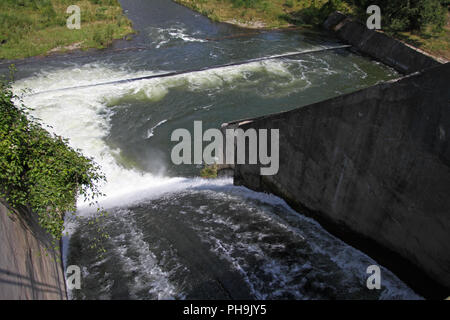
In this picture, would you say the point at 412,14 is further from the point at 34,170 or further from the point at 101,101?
the point at 34,170

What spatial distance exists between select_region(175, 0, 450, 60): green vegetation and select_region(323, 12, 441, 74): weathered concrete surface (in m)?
0.67

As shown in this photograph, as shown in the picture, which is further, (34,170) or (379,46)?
(379,46)

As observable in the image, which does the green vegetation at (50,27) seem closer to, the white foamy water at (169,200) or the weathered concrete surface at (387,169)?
the white foamy water at (169,200)

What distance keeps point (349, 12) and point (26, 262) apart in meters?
25.1

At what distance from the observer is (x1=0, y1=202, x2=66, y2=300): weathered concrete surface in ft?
13.8

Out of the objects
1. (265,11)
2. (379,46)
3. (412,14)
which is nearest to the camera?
(412,14)

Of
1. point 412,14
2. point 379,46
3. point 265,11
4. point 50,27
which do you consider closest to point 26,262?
point 379,46

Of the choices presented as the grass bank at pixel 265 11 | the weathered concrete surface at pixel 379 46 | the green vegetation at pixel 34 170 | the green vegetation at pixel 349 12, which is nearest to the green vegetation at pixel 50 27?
the grass bank at pixel 265 11

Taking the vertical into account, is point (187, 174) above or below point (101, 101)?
below

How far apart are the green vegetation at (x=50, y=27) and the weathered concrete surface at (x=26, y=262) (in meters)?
15.8

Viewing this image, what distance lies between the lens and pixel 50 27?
21.4 metres

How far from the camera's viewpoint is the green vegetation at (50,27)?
18547 millimetres

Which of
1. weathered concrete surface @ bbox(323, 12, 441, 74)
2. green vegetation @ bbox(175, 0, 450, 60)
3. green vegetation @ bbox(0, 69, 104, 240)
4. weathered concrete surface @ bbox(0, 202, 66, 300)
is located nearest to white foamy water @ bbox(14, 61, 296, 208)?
green vegetation @ bbox(0, 69, 104, 240)

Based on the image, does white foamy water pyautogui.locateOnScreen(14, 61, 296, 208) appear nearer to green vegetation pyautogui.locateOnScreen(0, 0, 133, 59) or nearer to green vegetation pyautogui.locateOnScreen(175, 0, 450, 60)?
green vegetation pyautogui.locateOnScreen(0, 0, 133, 59)
